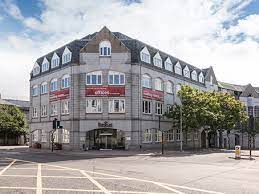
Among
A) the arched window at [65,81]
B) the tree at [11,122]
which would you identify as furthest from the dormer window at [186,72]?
the tree at [11,122]

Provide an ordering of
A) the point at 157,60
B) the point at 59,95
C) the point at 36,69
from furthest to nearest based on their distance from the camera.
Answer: the point at 36,69, the point at 157,60, the point at 59,95

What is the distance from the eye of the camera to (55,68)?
52.7 meters

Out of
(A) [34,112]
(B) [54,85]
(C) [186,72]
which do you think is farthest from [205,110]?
(A) [34,112]

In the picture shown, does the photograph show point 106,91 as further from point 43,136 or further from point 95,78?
point 43,136

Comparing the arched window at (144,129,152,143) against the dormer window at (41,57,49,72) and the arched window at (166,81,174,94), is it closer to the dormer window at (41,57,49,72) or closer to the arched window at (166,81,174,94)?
the arched window at (166,81,174,94)

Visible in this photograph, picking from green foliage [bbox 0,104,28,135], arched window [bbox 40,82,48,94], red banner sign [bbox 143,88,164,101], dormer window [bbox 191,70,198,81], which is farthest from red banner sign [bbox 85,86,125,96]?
green foliage [bbox 0,104,28,135]

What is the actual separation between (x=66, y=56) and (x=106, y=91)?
29.7ft

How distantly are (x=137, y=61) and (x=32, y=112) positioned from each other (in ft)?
73.4

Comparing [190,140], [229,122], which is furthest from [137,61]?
[190,140]

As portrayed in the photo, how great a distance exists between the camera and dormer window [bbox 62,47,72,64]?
49362mm

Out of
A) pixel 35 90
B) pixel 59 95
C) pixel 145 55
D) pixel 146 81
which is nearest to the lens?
pixel 146 81

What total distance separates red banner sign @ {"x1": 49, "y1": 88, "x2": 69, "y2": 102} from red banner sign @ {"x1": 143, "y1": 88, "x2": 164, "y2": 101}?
1099 centimetres

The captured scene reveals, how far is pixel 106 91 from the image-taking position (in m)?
46.0

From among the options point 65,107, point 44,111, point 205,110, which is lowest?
point 205,110
